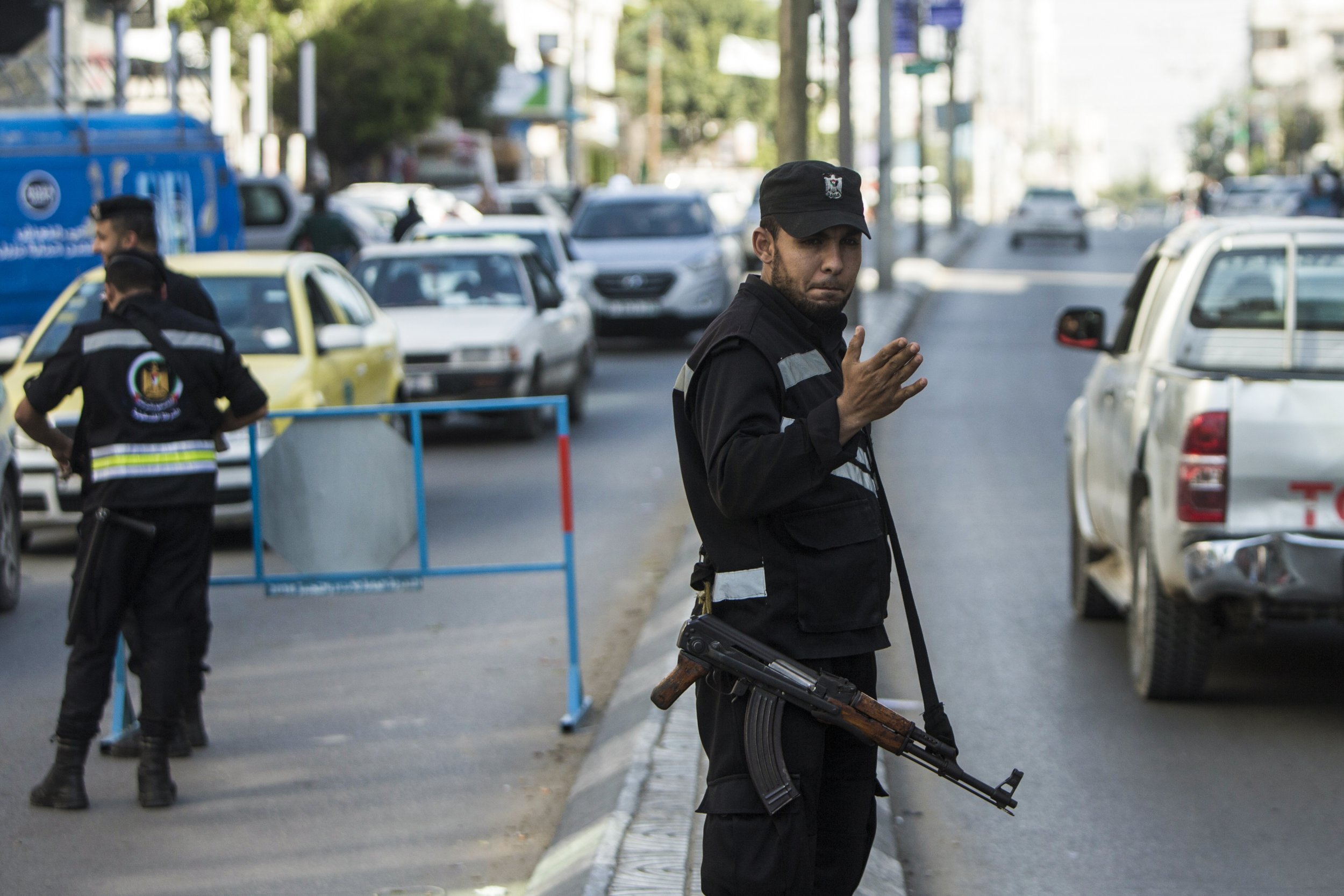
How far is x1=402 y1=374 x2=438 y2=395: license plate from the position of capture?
538 inches

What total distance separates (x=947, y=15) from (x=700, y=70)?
150ft

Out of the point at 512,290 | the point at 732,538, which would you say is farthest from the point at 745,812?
the point at 512,290

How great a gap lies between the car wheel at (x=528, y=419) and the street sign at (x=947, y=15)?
22980 mm

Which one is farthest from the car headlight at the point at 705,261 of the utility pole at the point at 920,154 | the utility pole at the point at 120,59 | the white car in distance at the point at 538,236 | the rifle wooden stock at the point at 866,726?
the rifle wooden stock at the point at 866,726

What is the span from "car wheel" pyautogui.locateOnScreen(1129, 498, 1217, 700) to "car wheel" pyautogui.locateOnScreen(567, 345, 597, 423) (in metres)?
8.75

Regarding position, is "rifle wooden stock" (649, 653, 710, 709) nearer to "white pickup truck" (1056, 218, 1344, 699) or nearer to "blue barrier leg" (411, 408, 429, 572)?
"white pickup truck" (1056, 218, 1344, 699)

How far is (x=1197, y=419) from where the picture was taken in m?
6.09

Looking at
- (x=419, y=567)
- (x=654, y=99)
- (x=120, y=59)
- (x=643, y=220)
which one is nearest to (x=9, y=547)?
(x=419, y=567)

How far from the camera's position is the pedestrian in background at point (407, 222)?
763 inches

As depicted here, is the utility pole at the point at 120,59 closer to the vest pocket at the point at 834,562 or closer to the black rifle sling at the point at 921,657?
the black rifle sling at the point at 921,657

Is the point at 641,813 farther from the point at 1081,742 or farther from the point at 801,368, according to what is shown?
the point at 801,368

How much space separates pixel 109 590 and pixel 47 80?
22.1 m

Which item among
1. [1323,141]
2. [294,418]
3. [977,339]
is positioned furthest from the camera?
[1323,141]

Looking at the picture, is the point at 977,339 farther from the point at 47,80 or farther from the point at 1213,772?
the point at 1213,772
